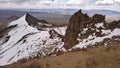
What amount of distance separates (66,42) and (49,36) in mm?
18267

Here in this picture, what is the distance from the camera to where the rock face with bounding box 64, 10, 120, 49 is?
4838 cm

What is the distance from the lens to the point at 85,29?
54.6m

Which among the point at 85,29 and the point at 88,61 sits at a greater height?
the point at 88,61

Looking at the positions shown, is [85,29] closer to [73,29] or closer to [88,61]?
[73,29]

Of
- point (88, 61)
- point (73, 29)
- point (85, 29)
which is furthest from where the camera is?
point (73, 29)

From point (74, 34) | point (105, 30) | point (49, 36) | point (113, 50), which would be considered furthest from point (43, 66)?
point (49, 36)

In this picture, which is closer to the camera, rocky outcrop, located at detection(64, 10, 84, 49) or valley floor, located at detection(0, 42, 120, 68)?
valley floor, located at detection(0, 42, 120, 68)

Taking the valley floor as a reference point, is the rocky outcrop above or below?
below

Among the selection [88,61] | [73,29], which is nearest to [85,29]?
[73,29]

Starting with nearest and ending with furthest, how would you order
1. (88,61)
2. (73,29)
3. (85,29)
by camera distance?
1. (88,61)
2. (85,29)
3. (73,29)

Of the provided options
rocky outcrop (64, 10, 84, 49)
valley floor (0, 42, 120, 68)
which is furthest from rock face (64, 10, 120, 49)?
valley floor (0, 42, 120, 68)

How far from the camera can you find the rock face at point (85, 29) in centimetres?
4838

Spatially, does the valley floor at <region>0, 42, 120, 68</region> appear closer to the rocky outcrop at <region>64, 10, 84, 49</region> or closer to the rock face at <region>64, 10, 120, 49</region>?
the rock face at <region>64, 10, 120, 49</region>

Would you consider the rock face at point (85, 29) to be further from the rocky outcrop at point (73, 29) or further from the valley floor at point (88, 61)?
the valley floor at point (88, 61)
